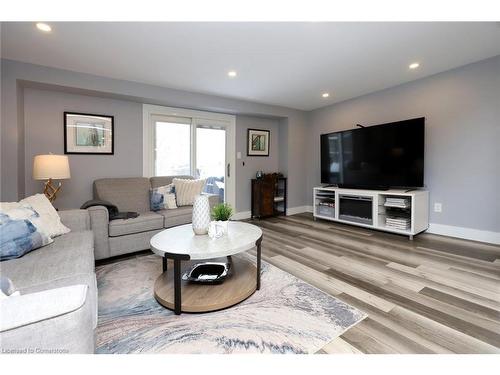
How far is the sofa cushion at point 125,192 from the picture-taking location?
3.07 metres

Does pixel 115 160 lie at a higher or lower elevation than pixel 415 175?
higher

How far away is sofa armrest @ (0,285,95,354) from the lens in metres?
0.65

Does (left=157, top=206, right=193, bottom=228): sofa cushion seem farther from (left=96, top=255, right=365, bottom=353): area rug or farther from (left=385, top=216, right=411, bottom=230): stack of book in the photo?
(left=385, top=216, right=411, bottom=230): stack of book

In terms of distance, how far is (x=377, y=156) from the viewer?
368cm

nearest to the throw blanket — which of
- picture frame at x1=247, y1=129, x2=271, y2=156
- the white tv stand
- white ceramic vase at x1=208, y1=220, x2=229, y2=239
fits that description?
white ceramic vase at x1=208, y1=220, x2=229, y2=239

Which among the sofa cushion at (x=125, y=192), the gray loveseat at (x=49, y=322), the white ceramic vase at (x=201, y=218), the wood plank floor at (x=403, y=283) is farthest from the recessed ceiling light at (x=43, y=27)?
the wood plank floor at (x=403, y=283)

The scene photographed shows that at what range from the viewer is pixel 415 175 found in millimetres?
3322

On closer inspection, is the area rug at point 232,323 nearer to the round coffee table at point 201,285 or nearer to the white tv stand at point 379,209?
the round coffee table at point 201,285

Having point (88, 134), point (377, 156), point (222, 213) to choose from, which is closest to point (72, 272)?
point (222, 213)

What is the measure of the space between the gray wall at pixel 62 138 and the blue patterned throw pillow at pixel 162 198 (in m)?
0.61

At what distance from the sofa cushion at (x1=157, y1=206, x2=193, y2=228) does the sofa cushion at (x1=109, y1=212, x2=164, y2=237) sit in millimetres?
78
